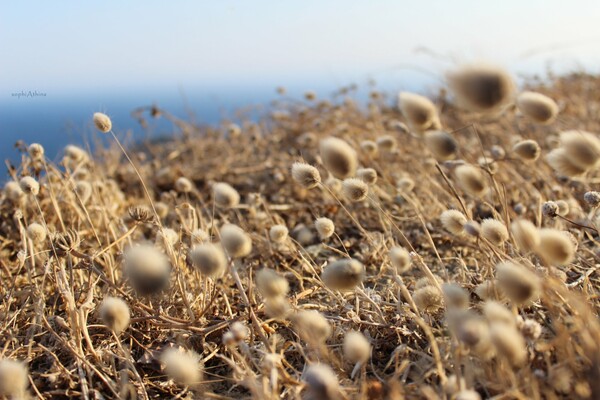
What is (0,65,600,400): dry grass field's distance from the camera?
1.24 metres

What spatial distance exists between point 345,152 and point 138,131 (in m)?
3.87

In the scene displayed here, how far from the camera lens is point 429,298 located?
1.57 metres

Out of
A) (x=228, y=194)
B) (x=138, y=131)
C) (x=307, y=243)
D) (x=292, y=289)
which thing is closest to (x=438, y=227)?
(x=307, y=243)

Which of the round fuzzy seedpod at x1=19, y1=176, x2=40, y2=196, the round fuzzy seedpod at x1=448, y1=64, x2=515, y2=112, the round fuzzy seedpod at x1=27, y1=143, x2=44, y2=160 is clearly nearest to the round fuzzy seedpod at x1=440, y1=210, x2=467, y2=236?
the round fuzzy seedpod at x1=448, y1=64, x2=515, y2=112

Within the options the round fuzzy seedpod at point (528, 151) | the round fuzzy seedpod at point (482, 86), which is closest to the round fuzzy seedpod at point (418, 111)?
the round fuzzy seedpod at point (482, 86)

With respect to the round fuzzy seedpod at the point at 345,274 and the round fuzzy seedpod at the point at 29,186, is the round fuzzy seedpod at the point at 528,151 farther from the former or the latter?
the round fuzzy seedpod at the point at 29,186

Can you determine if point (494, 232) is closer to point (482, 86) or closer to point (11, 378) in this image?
point (482, 86)

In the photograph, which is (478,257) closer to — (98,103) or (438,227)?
(438,227)

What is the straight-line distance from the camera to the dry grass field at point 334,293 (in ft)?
4.07

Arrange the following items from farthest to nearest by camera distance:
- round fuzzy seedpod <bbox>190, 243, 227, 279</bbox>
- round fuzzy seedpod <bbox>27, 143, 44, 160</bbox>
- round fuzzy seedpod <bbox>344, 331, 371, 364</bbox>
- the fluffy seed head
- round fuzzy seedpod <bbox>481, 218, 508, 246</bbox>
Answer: round fuzzy seedpod <bbox>27, 143, 44, 160</bbox>
the fluffy seed head
round fuzzy seedpod <bbox>481, 218, 508, 246</bbox>
round fuzzy seedpod <bbox>190, 243, 227, 279</bbox>
round fuzzy seedpod <bbox>344, 331, 371, 364</bbox>

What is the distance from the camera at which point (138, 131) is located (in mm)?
5004

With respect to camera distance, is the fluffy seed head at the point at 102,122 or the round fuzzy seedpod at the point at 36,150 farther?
the round fuzzy seedpod at the point at 36,150

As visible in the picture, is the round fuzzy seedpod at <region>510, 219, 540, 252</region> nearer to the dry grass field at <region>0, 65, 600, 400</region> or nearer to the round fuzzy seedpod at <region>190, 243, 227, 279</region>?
the dry grass field at <region>0, 65, 600, 400</region>

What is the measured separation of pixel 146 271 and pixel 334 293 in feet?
2.79
